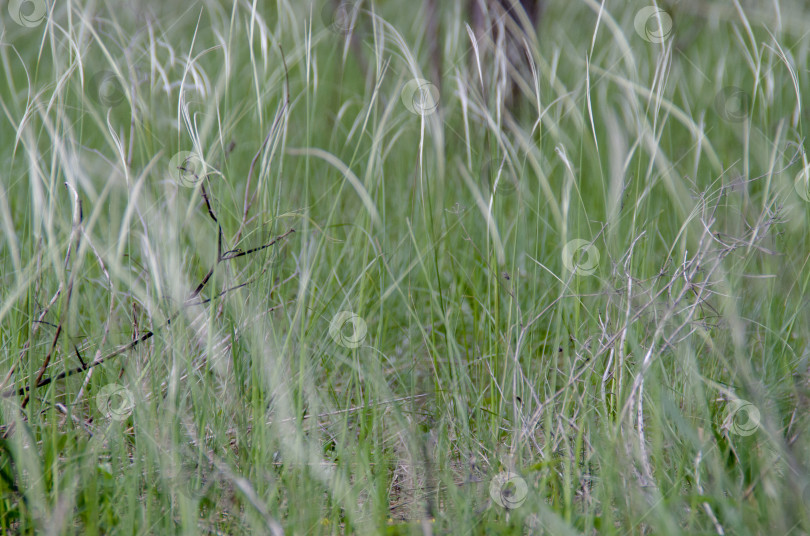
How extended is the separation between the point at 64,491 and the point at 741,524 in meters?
0.94

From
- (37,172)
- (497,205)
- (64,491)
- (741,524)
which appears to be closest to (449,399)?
(497,205)

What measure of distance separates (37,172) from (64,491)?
573 mm

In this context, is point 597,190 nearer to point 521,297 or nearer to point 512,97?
point 521,297

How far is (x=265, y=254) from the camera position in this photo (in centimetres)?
130

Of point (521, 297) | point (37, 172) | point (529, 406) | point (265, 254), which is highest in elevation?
point (37, 172)

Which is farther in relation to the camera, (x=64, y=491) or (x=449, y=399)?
(x=449, y=399)

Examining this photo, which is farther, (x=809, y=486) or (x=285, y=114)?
(x=285, y=114)

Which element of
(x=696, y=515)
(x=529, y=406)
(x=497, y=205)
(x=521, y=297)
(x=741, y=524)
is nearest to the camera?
(x=741, y=524)

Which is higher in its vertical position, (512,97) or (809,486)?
(809,486)

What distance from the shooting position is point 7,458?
100 cm

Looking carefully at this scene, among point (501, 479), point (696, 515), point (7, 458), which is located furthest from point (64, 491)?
point (696, 515)

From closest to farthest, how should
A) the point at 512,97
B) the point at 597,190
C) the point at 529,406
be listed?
the point at 529,406, the point at 597,190, the point at 512,97

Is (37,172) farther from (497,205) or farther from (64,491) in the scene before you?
(497,205)

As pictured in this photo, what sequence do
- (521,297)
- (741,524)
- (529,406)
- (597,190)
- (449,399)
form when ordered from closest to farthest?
(741,524) < (529,406) < (449,399) < (521,297) < (597,190)
